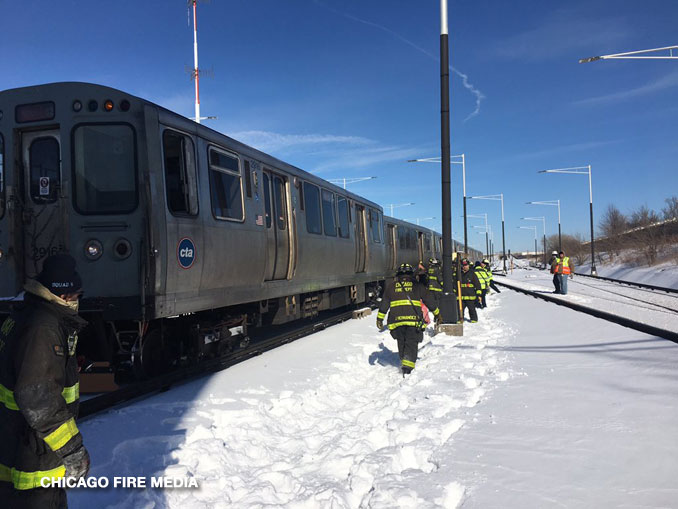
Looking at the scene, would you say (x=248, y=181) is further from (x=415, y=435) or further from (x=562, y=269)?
(x=562, y=269)

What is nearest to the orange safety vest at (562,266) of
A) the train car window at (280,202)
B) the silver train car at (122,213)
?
the train car window at (280,202)

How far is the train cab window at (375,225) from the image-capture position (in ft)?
55.8

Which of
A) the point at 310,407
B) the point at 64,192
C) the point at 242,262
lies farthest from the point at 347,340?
the point at 64,192

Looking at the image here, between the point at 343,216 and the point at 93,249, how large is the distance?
8562 millimetres

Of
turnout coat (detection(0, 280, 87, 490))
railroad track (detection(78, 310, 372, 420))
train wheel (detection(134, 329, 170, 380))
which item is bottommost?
railroad track (detection(78, 310, 372, 420))

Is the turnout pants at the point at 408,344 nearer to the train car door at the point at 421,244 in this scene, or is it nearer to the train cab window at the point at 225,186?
the train cab window at the point at 225,186

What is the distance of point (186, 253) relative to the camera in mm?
6336

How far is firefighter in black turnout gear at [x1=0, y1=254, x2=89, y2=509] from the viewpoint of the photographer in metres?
2.33

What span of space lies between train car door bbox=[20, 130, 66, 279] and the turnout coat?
3.90 m

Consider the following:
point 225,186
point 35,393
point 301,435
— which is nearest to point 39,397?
point 35,393

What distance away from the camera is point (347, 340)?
409 inches

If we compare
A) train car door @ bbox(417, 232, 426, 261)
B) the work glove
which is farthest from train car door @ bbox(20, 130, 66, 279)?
train car door @ bbox(417, 232, 426, 261)

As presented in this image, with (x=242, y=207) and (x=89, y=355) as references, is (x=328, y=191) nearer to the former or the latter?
(x=242, y=207)

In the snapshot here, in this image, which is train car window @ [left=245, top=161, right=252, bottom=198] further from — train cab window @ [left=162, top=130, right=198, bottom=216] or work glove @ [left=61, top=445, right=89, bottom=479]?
work glove @ [left=61, top=445, right=89, bottom=479]
